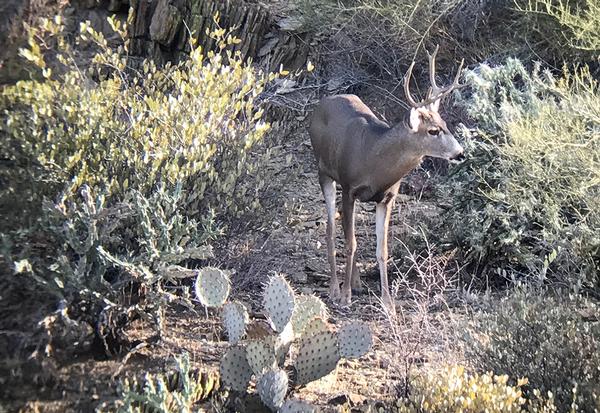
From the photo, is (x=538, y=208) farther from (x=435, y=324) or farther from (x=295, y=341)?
(x=295, y=341)

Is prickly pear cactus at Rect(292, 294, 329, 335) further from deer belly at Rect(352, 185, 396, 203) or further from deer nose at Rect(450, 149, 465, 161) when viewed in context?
deer nose at Rect(450, 149, 465, 161)

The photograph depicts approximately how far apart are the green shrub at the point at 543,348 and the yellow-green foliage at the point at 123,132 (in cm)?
Result: 241

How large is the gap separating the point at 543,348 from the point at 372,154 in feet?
Answer: 9.72

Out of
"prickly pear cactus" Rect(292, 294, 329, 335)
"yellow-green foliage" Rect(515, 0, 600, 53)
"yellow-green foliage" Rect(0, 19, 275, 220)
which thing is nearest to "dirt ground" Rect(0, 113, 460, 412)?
"prickly pear cactus" Rect(292, 294, 329, 335)

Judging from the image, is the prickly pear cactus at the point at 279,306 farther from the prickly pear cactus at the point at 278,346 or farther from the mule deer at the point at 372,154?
the mule deer at the point at 372,154

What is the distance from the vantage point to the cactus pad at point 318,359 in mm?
5285

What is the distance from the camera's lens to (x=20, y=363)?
514 centimetres

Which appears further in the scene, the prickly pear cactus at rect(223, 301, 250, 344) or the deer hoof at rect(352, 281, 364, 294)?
the deer hoof at rect(352, 281, 364, 294)

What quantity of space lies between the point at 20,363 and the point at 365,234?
4948 millimetres

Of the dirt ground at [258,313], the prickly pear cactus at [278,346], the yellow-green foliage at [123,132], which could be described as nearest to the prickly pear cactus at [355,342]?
the dirt ground at [258,313]

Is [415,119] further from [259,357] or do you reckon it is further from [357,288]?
[259,357]

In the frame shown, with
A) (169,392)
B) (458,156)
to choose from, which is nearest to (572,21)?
(458,156)

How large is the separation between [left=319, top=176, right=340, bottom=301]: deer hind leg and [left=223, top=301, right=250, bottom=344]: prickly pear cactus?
2.43 metres

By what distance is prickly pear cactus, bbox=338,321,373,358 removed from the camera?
5402 mm
